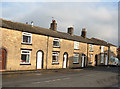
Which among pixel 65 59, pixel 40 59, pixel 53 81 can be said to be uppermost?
pixel 40 59

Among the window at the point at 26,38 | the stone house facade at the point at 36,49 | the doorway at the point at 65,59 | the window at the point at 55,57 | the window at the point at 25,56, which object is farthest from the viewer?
the doorway at the point at 65,59

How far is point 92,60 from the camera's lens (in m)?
31.7

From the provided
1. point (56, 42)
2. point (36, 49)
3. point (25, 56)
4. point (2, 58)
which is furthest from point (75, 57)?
point (2, 58)

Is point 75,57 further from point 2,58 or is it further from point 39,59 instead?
point 2,58

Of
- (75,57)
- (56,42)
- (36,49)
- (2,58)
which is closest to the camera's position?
(2,58)

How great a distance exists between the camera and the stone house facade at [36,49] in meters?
17.2

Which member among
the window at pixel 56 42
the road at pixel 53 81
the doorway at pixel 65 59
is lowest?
the road at pixel 53 81

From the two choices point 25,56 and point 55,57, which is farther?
point 55,57

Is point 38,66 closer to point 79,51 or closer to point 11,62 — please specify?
point 11,62

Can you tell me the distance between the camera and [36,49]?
20.1 meters

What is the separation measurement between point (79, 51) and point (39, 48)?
991cm

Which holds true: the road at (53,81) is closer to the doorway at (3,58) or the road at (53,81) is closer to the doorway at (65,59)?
the doorway at (3,58)

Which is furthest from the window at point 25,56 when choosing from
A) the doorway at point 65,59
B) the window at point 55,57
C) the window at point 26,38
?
the doorway at point 65,59

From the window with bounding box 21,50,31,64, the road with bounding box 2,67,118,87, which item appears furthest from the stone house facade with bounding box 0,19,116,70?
the road with bounding box 2,67,118,87
